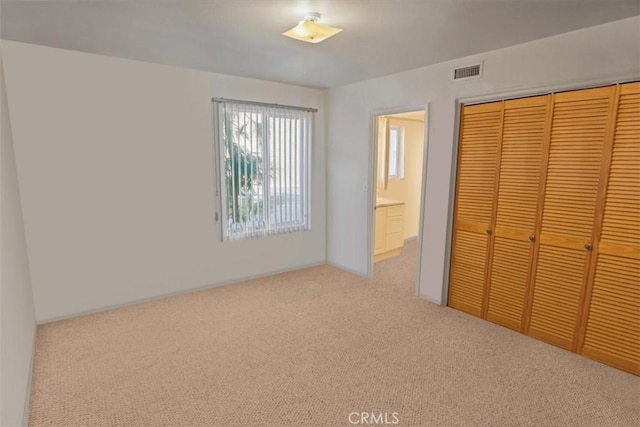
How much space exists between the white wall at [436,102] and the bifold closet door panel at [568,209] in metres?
0.22

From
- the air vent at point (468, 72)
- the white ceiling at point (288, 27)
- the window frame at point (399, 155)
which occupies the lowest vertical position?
the window frame at point (399, 155)

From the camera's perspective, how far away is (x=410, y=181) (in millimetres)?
6301

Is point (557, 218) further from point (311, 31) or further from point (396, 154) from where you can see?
point (396, 154)

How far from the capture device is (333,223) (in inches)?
189

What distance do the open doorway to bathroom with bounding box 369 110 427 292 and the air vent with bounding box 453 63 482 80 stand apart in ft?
5.08

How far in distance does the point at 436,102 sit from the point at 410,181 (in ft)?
9.81

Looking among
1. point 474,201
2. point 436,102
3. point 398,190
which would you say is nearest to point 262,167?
point 436,102

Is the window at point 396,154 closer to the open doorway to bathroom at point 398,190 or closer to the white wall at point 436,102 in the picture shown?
the open doorway to bathroom at point 398,190

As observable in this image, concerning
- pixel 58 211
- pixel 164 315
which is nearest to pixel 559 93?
pixel 164 315

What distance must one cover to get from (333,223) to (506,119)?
8.16ft

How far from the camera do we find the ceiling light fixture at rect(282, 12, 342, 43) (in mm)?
2207

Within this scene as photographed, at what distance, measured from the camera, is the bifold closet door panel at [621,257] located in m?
2.30

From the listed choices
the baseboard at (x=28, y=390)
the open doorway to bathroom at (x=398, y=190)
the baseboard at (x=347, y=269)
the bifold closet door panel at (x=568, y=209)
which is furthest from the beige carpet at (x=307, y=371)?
the open doorway to bathroom at (x=398, y=190)

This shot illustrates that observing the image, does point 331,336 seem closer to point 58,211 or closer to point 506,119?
point 506,119
